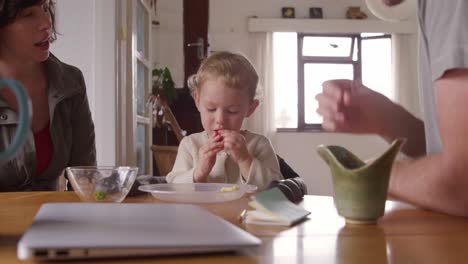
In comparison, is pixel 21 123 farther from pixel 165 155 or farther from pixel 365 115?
pixel 165 155

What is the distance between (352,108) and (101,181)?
47 centimetres

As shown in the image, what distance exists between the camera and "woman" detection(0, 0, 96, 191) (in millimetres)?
1435

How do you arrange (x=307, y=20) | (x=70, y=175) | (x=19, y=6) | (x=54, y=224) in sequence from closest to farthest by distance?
(x=54, y=224)
(x=70, y=175)
(x=19, y=6)
(x=307, y=20)

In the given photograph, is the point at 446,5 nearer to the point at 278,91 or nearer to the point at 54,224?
the point at 54,224

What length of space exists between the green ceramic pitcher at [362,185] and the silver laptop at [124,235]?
187 millimetres

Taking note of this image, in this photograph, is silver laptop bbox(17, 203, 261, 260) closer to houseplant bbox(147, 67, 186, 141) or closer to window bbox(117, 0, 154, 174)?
window bbox(117, 0, 154, 174)

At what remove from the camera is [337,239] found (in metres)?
0.53

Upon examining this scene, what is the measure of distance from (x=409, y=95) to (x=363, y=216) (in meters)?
6.03

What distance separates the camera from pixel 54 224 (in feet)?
1.54

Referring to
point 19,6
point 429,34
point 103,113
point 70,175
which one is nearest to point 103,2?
point 103,113

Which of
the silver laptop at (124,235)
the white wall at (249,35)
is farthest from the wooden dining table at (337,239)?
the white wall at (249,35)

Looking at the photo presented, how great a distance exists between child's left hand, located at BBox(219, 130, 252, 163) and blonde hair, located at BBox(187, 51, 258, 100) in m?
0.21

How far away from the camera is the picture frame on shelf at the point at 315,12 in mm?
6277

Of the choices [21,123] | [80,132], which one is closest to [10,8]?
[80,132]
